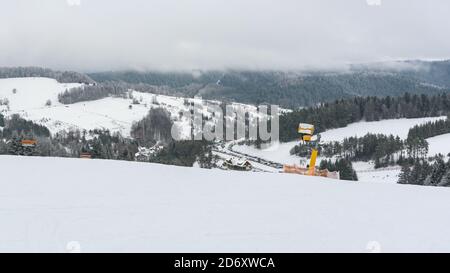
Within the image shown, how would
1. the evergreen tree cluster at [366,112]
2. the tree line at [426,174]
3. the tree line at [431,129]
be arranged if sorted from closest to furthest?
the tree line at [426,174], the tree line at [431,129], the evergreen tree cluster at [366,112]

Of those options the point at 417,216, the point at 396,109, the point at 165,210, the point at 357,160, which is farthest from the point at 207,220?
the point at 396,109

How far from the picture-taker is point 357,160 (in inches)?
5714

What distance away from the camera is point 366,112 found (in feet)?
614

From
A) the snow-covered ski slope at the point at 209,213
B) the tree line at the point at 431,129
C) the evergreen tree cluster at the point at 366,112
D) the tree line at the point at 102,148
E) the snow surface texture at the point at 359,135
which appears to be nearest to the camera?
the snow-covered ski slope at the point at 209,213

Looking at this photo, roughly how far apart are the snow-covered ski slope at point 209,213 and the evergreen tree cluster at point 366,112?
543ft

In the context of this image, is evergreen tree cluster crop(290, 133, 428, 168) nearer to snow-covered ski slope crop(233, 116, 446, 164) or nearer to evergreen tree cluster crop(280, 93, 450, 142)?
snow-covered ski slope crop(233, 116, 446, 164)

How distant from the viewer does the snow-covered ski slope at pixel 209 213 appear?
31.2 feet

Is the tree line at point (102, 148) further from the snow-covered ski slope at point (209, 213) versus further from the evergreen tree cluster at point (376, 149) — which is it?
the snow-covered ski slope at point (209, 213)

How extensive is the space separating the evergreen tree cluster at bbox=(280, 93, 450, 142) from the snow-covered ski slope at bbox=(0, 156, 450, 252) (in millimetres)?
165634

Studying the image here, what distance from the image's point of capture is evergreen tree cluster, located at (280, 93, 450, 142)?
18300 cm

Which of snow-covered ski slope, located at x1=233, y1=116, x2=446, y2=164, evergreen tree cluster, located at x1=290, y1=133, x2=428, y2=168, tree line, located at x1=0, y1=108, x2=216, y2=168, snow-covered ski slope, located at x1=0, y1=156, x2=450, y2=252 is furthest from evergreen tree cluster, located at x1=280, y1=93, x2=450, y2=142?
snow-covered ski slope, located at x1=0, y1=156, x2=450, y2=252

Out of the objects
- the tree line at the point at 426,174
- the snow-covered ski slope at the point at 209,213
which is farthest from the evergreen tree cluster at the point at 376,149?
the snow-covered ski slope at the point at 209,213

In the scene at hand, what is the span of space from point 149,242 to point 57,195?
485 centimetres

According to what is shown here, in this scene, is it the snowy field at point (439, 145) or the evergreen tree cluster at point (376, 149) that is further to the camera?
the evergreen tree cluster at point (376, 149)
